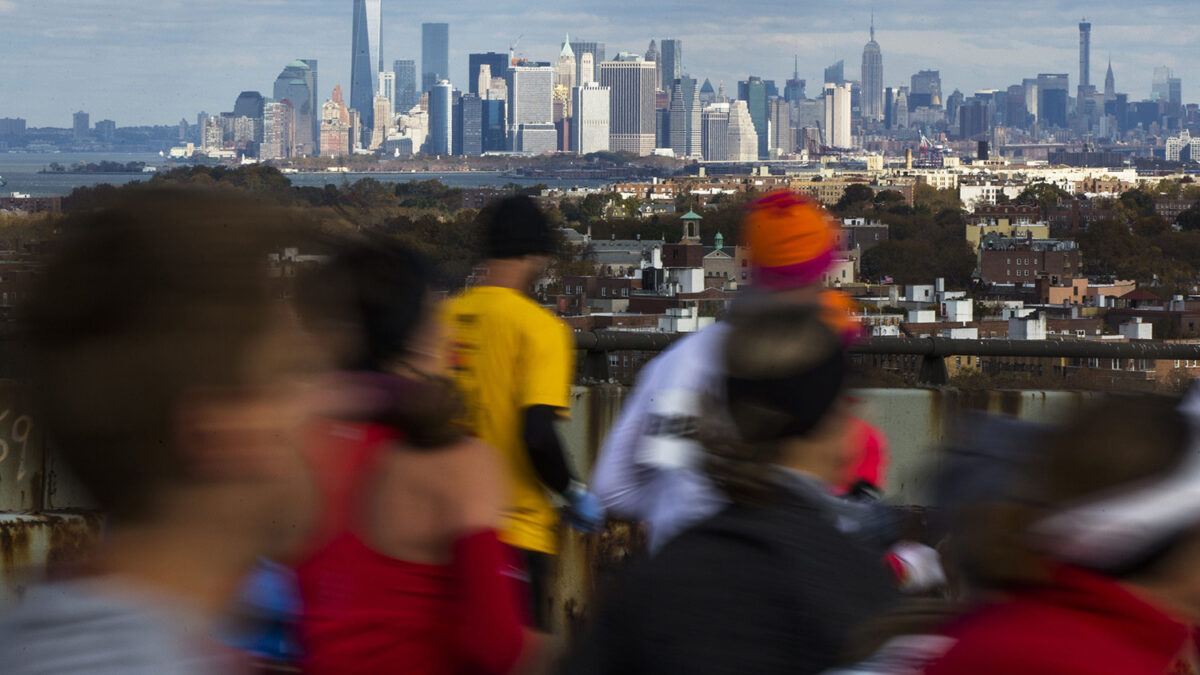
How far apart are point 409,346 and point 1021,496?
49.5 inches

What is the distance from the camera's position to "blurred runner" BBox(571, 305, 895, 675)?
185 centimetres

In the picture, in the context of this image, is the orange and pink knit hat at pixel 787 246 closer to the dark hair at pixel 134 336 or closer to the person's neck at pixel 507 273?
the person's neck at pixel 507 273

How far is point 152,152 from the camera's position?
25797 millimetres

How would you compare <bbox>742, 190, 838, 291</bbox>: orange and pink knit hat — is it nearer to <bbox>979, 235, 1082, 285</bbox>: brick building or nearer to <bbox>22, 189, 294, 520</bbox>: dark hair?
<bbox>22, 189, 294, 520</bbox>: dark hair

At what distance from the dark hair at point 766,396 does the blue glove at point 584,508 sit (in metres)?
1.36

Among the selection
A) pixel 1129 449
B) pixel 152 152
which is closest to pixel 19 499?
pixel 1129 449

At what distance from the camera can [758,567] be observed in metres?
1.87

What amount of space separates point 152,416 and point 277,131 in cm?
7194

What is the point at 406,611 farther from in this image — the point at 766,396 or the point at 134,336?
the point at 134,336

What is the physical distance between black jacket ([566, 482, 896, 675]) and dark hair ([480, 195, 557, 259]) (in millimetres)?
2066

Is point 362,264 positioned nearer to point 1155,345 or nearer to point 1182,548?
point 1182,548

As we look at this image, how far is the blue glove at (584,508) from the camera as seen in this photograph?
3549mm

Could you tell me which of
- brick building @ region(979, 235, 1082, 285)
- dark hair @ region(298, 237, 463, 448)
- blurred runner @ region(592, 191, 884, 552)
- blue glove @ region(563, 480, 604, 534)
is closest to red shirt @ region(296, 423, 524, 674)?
dark hair @ region(298, 237, 463, 448)

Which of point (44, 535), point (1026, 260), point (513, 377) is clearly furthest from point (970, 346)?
point (1026, 260)
